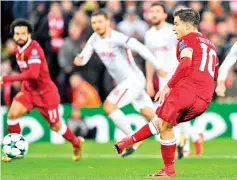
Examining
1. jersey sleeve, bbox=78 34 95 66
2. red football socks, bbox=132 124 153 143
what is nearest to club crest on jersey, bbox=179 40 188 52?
red football socks, bbox=132 124 153 143

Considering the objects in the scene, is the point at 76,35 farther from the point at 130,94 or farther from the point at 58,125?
the point at 58,125

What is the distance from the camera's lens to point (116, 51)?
50.2 feet

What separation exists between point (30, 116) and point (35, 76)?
5926 mm

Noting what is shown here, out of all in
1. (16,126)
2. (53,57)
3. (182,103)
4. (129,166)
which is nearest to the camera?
(182,103)

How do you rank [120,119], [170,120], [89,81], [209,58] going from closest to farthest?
[170,120]
[209,58]
[120,119]
[89,81]

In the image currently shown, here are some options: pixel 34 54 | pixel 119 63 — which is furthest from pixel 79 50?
pixel 34 54

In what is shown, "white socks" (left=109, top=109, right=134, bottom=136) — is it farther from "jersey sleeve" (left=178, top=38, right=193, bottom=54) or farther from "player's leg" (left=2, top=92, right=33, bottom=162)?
"jersey sleeve" (left=178, top=38, right=193, bottom=54)

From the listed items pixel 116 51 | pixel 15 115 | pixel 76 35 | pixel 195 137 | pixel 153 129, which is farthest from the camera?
pixel 76 35

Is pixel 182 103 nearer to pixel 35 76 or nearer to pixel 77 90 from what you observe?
pixel 35 76

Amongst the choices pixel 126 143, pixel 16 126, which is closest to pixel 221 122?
pixel 16 126

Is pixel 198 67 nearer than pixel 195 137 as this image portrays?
Yes

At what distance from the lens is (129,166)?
13500 millimetres

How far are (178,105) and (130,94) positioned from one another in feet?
14.0

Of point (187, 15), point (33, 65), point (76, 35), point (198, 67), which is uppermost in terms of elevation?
point (187, 15)
